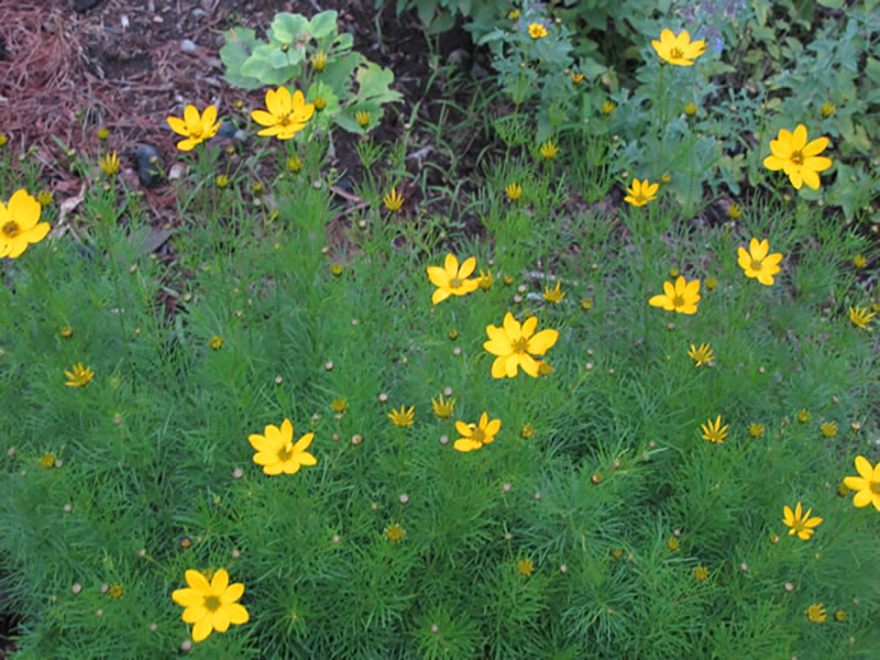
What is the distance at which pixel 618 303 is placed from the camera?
2.87m

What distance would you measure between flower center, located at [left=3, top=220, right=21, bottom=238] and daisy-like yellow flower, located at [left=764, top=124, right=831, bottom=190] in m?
1.95

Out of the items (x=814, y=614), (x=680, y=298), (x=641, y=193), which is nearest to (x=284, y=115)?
(x=641, y=193)

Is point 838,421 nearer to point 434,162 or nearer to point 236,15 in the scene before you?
point 434,162

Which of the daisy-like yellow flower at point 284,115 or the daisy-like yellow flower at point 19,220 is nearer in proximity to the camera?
the daisy-like yellow flower at point 19,220

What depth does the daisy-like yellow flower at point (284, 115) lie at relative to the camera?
2.14 m

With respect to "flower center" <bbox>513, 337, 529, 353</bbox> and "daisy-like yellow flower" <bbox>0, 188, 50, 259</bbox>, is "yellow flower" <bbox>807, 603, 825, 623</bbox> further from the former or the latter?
"daisy-like yellow flower" <bbox>0, 188, 50, 259</bbox>

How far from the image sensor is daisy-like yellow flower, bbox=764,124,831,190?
2.27 meters

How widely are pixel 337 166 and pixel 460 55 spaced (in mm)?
910

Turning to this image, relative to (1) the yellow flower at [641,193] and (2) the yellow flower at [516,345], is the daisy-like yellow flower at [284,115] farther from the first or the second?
(1) the yellow flower at [641,193]

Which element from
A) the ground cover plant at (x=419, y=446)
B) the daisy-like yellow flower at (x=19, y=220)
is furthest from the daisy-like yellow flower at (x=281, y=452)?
the daisy-like yellow flower at (x=19, y=220)

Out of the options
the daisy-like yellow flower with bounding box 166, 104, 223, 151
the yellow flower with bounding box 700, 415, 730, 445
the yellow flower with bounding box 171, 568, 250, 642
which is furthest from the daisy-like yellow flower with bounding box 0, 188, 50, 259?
the yellow flower with bounding box 700, 415, 730, 445

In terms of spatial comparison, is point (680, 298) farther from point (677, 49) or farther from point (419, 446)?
point (677, 49)

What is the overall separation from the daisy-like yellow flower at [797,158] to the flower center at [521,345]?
100cm

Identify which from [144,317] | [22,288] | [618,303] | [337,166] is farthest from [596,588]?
[337,166]
